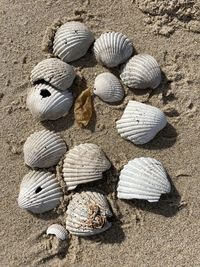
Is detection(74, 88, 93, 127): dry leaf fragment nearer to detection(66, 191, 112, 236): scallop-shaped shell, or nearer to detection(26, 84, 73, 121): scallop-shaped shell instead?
detection(26, 84, 73, 121): scallop-shaped shell

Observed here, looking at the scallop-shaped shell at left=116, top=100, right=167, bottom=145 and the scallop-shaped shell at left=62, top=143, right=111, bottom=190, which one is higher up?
the scallop-shaped shell at left=116, top=100, right=167, bottom=145

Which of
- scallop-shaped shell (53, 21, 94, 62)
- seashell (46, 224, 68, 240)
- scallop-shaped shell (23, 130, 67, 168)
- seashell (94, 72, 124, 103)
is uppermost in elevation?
scallop-shaped shell (53, 21, 94, 62)

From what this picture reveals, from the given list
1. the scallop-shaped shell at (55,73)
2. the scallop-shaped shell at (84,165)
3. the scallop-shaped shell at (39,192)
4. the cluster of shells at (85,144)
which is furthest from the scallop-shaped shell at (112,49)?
the scallop-shaped shell at (39,192)

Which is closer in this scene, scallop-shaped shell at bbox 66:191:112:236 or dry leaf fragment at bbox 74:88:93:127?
scallop-shaped shell at bbox 66:191:112:236

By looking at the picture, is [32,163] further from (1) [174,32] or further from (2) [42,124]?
(1) [174,32]

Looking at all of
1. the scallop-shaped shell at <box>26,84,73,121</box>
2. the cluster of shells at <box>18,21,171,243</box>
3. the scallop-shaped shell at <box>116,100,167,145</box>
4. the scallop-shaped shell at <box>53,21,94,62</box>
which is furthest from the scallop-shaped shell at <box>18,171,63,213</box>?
the scallop-shaped shell at <box>53,21,94,62</box>

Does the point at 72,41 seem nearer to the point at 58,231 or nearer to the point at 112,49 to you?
the point at 112,49
